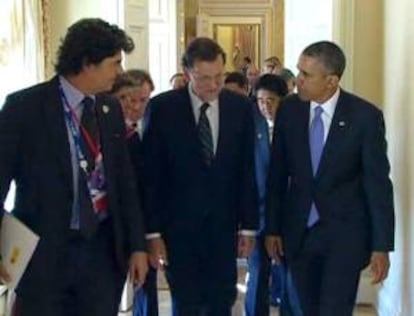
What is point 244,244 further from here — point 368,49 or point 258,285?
point 368,49

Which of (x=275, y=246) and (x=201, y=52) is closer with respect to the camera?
(x=201, y=52)

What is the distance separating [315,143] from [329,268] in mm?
508

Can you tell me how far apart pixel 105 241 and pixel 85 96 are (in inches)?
19.8

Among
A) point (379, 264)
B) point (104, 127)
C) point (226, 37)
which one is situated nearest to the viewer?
point (104, 127)

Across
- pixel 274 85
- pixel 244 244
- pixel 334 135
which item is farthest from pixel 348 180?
pixel 274 85

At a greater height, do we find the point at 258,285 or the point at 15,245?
the point at 15,245

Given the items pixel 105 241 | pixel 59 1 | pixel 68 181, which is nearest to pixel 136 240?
pixel 105 241

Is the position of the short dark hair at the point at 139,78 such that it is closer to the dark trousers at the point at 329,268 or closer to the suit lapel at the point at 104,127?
the suit lapel at the point at 104,127

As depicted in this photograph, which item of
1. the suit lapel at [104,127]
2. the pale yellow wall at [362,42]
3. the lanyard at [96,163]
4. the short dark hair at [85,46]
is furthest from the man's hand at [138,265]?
the pale yellow wall at [362,42]

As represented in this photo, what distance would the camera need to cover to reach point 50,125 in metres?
2.76

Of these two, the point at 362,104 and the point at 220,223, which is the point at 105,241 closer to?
the point at 220,223

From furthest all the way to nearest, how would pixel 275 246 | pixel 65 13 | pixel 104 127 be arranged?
pixel 65 13 < pixel 275 246 < pixel 104 127

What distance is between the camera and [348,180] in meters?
3.35

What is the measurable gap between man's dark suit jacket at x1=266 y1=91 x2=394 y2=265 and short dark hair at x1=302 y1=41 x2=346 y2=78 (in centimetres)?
12
